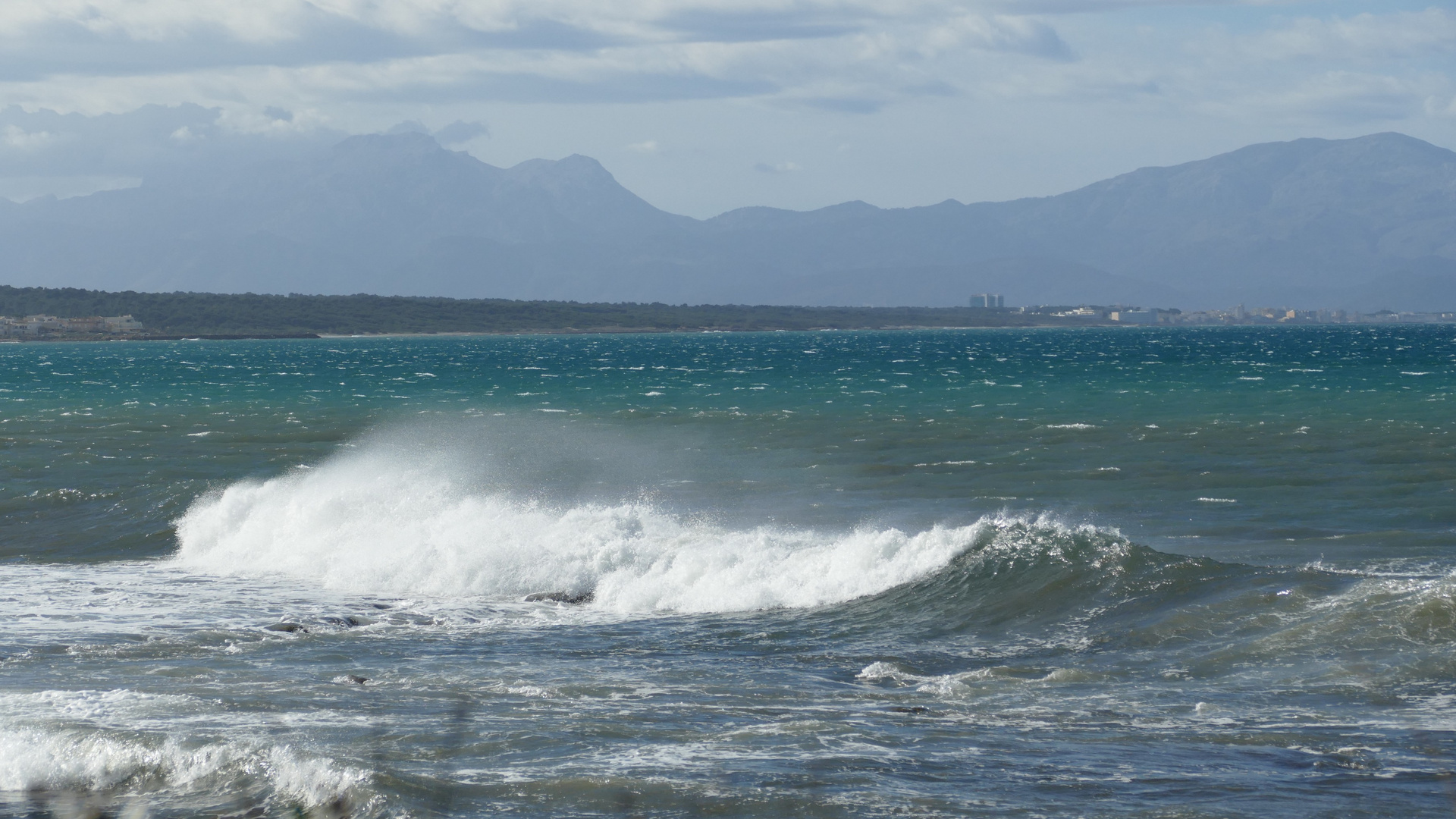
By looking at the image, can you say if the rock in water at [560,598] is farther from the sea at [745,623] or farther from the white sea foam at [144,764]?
the white sea foam at [144,764]

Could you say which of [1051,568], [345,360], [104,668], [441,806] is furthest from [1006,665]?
[345,360]

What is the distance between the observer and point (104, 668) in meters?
16.6

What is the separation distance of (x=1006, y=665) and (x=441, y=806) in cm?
759

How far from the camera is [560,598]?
2223 centimetres

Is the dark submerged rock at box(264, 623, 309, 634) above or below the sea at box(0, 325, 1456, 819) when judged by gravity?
below

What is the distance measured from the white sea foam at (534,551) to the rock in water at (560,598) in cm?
23

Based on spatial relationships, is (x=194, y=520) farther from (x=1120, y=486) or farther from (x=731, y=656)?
(x=1120, y=486)

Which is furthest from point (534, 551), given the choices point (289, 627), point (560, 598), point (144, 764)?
point (144, 764)

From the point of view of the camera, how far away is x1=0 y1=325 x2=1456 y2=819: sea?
12086mm

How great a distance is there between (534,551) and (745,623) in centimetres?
589

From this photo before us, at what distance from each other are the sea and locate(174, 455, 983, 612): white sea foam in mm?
96

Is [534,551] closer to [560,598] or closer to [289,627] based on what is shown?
[560,598]

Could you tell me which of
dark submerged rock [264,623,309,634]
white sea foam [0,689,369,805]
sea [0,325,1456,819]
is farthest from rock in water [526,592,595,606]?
white sea foam [0,689,369,805]

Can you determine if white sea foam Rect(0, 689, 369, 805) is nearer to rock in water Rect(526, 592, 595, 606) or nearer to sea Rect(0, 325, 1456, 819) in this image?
sea Rect(0, 325, 1456, 819)
